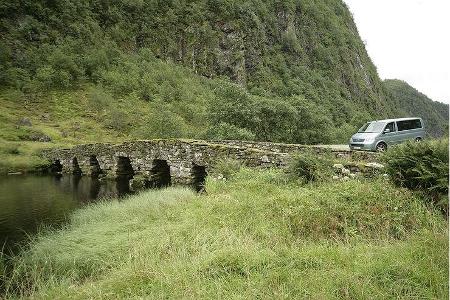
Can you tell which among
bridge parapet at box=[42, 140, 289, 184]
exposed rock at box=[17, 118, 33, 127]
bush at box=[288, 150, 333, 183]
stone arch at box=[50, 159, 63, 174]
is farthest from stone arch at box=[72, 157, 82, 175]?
bush at box=[288, 150, 333, 183]

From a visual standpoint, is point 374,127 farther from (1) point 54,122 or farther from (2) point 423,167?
(1) point 54,122

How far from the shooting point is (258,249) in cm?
677

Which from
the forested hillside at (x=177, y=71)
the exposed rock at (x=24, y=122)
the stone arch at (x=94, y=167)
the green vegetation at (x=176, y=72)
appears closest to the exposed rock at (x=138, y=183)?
the stone arch at (x=94, y=167)

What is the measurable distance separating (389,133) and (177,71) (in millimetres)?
64712

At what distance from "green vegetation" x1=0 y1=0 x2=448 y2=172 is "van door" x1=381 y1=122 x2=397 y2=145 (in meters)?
11.8

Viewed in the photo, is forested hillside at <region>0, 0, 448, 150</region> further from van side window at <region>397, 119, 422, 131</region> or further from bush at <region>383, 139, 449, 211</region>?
bush at <region>383, 139, 449, 211</region>

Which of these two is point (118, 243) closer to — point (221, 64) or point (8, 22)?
point (8, 22)

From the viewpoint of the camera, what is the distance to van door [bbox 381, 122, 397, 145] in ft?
65.3

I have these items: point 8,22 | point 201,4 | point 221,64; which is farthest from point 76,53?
point 201,4

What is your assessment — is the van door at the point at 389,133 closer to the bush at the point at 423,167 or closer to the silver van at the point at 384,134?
the silver van at the point at 384,134

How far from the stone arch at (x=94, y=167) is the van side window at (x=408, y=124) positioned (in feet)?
68.2

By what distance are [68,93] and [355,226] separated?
200ft

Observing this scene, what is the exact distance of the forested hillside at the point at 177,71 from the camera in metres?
39.0

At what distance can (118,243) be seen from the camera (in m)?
8.41
